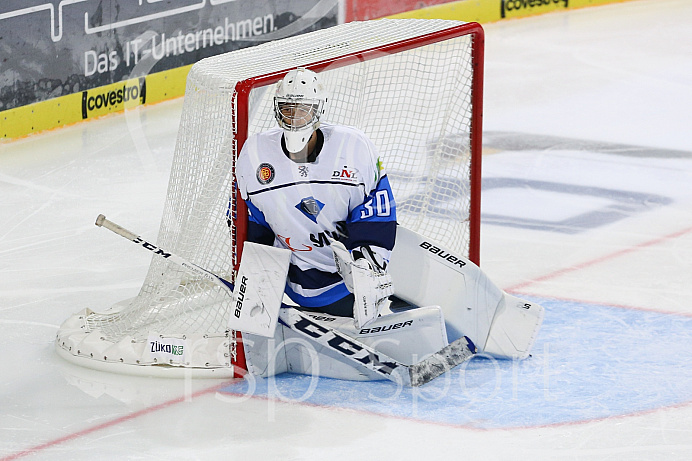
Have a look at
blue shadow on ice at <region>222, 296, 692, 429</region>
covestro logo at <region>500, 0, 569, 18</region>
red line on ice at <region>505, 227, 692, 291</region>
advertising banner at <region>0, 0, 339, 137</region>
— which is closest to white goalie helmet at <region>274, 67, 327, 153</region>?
blue shadow on ice at <region>222, 296, 692, 429</region>

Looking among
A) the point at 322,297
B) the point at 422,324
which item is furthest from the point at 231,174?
the point at 422,324

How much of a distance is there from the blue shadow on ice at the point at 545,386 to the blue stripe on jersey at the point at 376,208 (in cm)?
54

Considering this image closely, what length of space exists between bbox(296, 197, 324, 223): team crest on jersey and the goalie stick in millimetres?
324

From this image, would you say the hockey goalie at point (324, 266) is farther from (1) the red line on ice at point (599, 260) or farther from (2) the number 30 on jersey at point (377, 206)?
(1) the red line on ice at point (599, 260)

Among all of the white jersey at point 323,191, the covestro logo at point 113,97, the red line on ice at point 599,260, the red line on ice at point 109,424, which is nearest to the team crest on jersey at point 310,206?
the white jersey at point 323,191

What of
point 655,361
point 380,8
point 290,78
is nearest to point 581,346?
point 655,361

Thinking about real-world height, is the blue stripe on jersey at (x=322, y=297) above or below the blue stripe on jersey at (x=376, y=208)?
below

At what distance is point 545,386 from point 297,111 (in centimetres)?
116

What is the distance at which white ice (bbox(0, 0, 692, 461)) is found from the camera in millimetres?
3572

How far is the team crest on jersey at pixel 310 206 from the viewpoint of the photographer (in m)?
3.84

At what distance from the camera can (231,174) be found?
4.00 meters

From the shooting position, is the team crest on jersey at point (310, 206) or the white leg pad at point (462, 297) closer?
the team crest on jersey at point (310, 206)

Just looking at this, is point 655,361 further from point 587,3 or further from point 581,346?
point 587,3

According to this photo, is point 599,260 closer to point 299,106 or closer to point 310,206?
point 310,206
